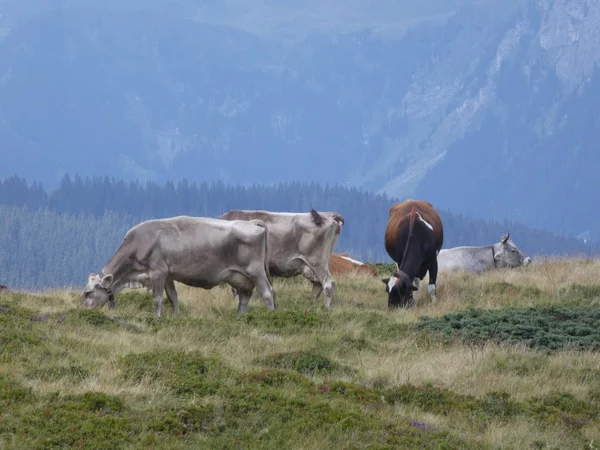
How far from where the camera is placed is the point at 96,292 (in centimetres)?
2152

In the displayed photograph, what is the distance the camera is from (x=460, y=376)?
55.6ft

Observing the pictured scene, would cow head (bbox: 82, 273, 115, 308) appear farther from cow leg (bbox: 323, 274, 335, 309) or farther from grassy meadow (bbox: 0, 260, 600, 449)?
cow leg (bbox: 323, 274, 335, 309)

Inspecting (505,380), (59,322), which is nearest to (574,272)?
(505,380)

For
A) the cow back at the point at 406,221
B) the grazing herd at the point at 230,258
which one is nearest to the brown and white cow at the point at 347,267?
the cow back at the point at 406,221

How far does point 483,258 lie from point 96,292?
592 inches

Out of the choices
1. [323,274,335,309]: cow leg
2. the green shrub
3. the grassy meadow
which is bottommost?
the grassy meadow

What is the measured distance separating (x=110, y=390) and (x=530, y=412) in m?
5.24

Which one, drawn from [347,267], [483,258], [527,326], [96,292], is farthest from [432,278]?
[483,258]

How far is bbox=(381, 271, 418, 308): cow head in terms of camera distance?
24453mm

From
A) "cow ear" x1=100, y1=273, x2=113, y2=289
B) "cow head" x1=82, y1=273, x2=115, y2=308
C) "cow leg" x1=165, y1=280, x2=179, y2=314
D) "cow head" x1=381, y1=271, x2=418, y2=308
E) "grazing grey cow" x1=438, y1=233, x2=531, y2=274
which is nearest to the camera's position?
"cow ear" x1=100, y1=273, x2=113, y2=289

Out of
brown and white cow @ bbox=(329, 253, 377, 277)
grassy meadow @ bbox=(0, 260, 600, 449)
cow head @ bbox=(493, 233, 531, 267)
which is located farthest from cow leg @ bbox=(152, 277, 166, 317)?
cow head @ bbox=(493, 233, 531, 267)

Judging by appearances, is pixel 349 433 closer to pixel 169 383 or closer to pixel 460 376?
pixel 169 383

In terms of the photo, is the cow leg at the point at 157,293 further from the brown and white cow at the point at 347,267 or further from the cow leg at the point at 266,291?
the brown and white cow at the point at 347,267

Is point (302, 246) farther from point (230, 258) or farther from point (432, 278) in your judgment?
point (432, 278)
